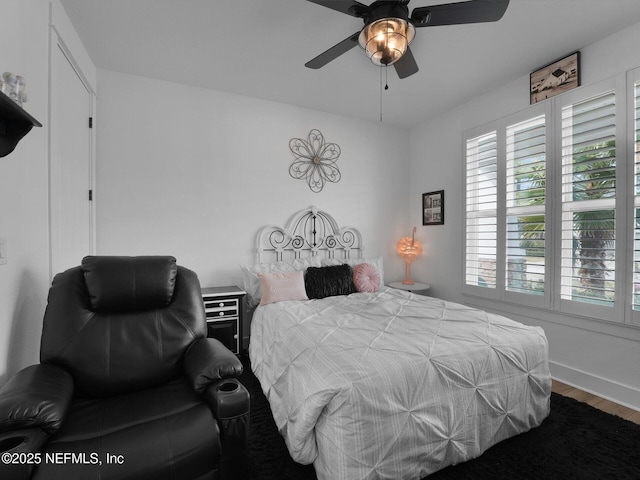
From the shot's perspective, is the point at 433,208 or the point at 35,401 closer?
the point at 35,401

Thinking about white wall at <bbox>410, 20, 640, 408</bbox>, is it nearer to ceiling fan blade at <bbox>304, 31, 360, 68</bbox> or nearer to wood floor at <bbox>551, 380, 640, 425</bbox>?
wood floor at <bbox>551, 380, 640, 425</bbox>

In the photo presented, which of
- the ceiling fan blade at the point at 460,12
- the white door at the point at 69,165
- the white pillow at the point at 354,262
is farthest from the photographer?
the white pillow at the point at 354,262

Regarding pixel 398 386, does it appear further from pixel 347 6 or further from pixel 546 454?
pixel 347 6

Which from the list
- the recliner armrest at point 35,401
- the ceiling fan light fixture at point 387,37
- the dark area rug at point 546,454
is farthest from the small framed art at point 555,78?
the recliner armrest at point 35,401

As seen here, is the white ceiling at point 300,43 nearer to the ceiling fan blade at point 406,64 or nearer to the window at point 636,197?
the ceiling fan blade at point 406,64

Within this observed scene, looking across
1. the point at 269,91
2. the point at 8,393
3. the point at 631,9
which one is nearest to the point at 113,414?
the point at 8,393

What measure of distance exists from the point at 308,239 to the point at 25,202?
2586 millimetres

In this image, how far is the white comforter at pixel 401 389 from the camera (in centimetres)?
138

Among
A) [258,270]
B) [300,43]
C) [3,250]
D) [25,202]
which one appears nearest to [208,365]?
[3,250]

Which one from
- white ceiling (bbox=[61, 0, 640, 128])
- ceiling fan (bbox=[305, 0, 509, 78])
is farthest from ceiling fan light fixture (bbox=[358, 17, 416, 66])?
white ceiling (bbox=[61, 0, 640, 128])

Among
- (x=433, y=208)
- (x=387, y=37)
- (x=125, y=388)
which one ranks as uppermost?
(x=387, y=37)

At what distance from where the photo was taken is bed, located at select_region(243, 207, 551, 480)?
1.38m

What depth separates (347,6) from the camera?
1.64m

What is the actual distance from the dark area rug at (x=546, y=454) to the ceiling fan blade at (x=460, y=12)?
238 centimetres
